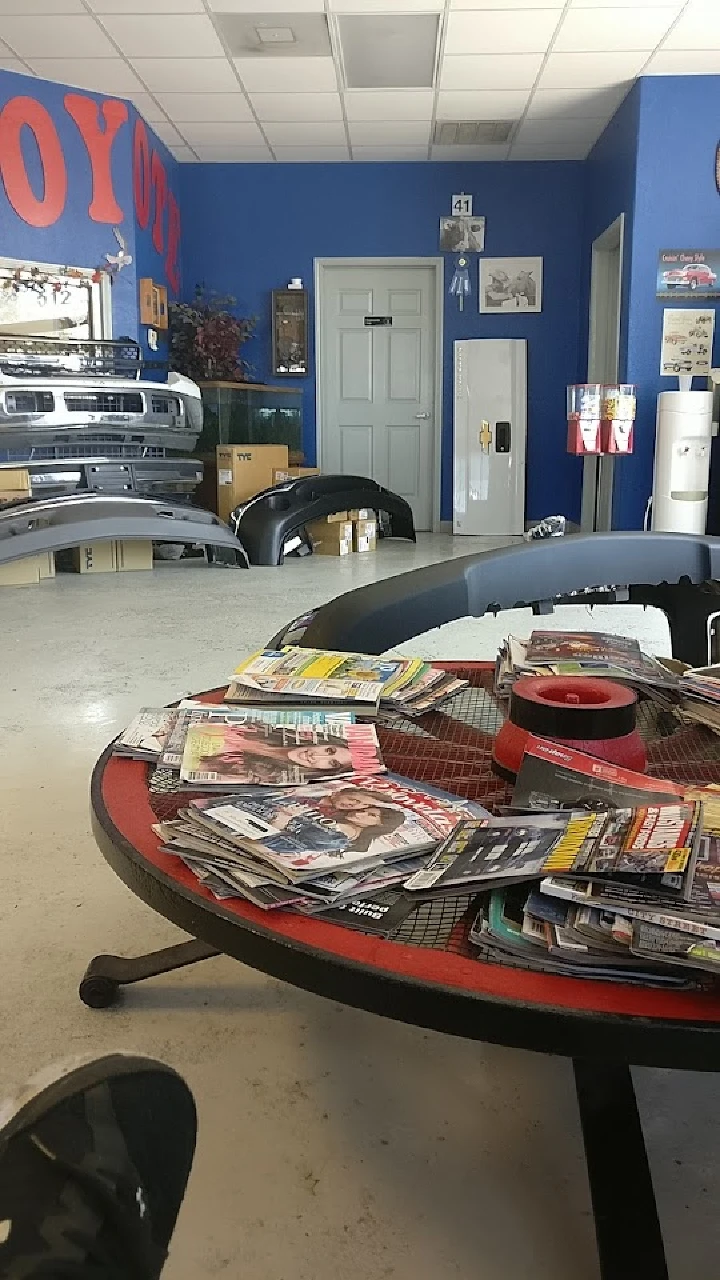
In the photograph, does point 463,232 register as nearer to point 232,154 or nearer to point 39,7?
point 232,154

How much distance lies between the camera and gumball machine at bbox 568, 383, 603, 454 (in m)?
6.85

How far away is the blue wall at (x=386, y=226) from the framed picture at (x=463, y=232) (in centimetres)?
8

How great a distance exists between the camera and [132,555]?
21.9ft

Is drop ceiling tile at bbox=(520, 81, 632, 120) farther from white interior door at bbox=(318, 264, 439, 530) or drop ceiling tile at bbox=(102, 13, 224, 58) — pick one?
drop ceiling tile at bbox=(102, 13, 224, 58)

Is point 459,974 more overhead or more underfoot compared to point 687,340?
more underfoot

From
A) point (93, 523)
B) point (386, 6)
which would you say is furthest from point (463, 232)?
point (93, 523)

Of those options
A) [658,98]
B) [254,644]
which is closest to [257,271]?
[658,98]

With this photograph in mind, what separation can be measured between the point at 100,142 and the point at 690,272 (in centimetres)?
407

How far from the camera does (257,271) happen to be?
9.19 metres

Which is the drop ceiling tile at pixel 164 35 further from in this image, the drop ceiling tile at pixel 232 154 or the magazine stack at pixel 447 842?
the magazine stack at pixel 447 842

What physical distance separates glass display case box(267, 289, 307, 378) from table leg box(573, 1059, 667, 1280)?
860cm

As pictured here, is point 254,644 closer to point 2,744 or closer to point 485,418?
point 2,744

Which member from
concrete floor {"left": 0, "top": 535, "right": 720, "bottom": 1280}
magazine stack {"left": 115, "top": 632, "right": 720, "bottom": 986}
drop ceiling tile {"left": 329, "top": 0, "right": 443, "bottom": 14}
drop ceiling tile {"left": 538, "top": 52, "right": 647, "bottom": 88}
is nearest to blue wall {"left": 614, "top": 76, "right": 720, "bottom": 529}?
drop ceiling tile {"left": 538, "top": 52, "right": 647, "bottom": 88}

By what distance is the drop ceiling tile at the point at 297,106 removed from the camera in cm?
727
